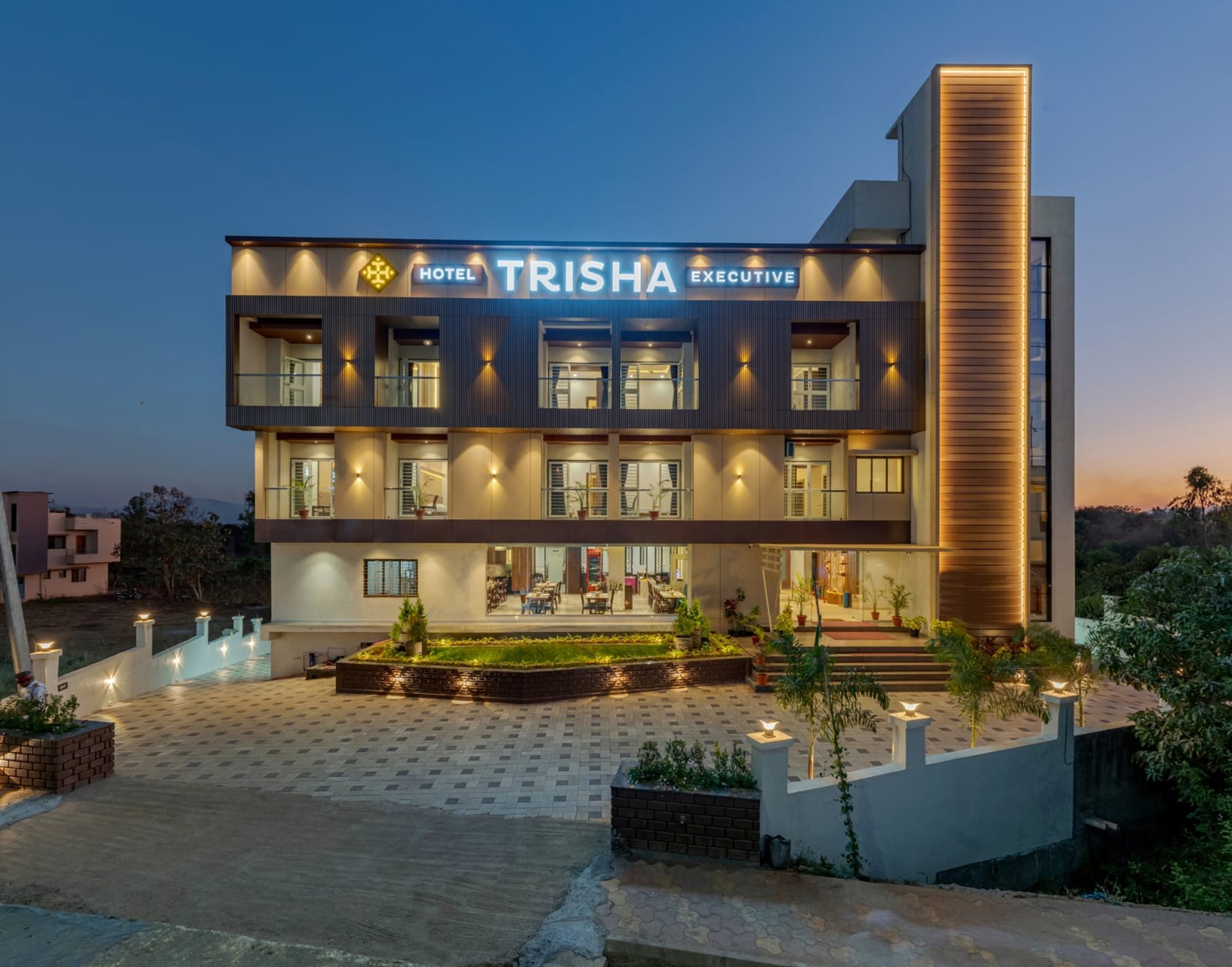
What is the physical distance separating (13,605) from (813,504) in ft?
65.5

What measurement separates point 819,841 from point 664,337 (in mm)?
15247

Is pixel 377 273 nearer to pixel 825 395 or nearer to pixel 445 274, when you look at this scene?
pixel 445 274

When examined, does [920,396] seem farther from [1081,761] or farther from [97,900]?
[97,900]

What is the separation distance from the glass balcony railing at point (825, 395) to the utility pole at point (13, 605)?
60.9 feet

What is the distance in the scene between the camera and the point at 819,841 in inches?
284

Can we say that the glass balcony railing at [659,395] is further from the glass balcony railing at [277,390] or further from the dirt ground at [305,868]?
the dirt ground at [305,868]

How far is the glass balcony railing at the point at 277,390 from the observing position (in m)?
16.5

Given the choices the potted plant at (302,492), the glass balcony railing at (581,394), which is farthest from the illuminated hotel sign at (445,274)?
the potted plant at (302,492)

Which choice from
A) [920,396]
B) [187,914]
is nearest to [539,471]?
[920,396]

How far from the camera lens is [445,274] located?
17125 millimetres

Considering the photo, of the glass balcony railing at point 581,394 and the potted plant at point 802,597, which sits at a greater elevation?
the glass balcony railing at point 581,394

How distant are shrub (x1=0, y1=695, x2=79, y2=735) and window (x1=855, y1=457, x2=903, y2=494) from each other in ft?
61.0

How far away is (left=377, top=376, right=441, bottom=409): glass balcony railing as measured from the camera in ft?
55.3

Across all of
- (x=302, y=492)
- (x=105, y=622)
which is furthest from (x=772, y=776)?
(x=105, y=622)
